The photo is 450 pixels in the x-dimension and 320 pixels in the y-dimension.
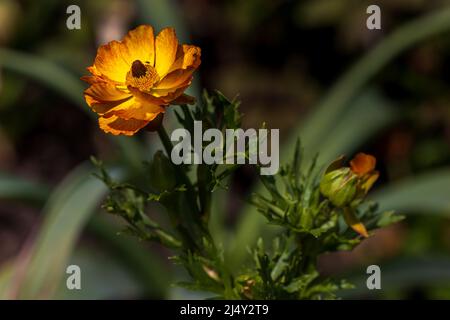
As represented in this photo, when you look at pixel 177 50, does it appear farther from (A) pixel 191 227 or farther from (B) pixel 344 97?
(B) pixel 344 97

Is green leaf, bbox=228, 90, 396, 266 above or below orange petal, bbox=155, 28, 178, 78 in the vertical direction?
above

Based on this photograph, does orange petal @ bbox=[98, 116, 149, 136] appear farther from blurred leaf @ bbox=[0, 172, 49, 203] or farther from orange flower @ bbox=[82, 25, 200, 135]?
blurred leaf @ bbox=[0, 172, 49, 203]

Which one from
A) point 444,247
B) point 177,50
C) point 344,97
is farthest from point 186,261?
point 444,247

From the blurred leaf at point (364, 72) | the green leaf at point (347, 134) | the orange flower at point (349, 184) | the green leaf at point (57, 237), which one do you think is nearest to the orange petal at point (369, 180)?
the orange flower at point (349, 184)

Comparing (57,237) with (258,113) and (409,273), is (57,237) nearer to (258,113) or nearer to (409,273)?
(409,273)

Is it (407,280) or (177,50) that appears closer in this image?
(177,50)

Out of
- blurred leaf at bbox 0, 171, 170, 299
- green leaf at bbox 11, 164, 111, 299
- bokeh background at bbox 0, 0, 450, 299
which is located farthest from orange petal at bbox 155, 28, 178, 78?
blurred leaf at bbox 0, 171, 170, 299

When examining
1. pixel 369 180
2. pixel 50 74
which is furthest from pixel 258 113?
pixel 369 180
